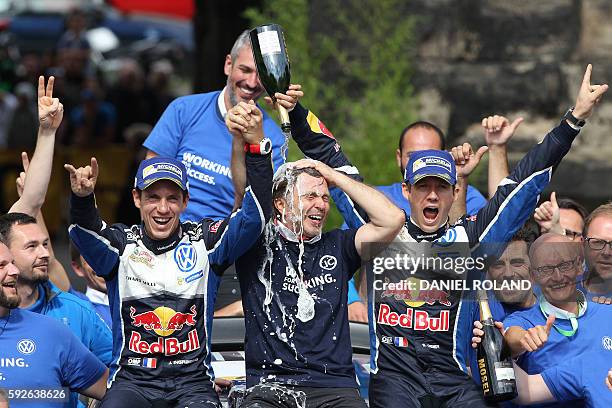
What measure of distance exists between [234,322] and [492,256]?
60.7 inches

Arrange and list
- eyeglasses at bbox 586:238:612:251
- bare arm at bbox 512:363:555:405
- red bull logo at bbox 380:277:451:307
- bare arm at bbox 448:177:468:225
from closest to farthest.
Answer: bare arm at bbox 512:363:555:405 < red bull logo at bbox 380:277:451:307 < eyeglasses at bbox 586:238:612:251 < bare arm at bbox 448:177:468:225

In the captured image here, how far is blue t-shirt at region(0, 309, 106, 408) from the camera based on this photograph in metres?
6.51

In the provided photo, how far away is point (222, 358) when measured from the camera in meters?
7.32

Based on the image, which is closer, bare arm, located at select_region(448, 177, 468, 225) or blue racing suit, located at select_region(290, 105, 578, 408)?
blue racing suit, located at select_region(290, 105, 578, 408)

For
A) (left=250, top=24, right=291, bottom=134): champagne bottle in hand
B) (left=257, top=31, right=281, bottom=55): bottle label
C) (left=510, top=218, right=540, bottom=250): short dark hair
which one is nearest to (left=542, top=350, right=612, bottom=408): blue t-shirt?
(left=510, top=218, right=540, bottom=250): short dark hair

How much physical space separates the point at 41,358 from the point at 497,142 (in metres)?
2.71

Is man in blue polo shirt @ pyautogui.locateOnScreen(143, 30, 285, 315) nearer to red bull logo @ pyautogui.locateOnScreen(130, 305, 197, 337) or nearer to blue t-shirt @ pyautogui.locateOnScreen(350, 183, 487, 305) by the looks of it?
blue t-shirt @ pyautogui.locateOnScreen(350, 183, 487, 305)

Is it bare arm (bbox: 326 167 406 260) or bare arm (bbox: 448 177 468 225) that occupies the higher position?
bare arm (bbox: 448 177 468 225)

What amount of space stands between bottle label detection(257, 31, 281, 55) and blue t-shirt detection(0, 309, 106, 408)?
1.72m

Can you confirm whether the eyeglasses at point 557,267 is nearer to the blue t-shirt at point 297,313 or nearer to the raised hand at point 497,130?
the blue t-shirt at point 297,313

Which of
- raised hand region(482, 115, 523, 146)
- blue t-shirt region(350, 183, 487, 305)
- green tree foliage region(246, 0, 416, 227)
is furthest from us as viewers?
green tree foliage region(246, 0, 416, 227)

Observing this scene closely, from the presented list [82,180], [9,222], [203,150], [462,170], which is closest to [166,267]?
[82,180]

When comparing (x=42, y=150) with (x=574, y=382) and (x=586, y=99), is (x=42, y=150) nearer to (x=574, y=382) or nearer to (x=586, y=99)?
(x=586, y=99)

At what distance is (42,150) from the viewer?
23.9ft
